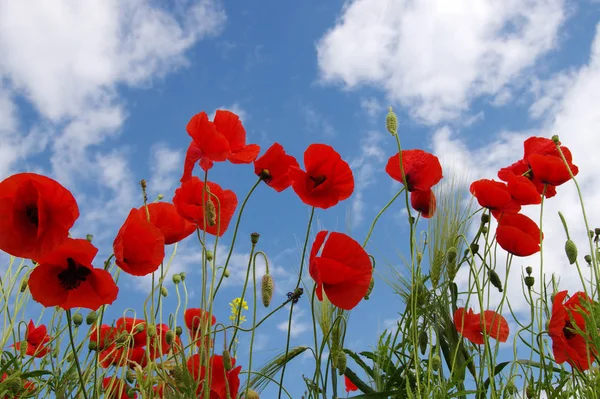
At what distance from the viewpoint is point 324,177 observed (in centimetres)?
172

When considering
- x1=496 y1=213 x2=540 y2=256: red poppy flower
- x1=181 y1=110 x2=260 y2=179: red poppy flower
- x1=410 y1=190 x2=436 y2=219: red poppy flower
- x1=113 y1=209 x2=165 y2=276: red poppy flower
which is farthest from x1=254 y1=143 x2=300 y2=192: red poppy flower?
x1=496 y1=213 x2=540 y2=256: red poppy flower

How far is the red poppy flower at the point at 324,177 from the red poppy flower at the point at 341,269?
18 centimetres

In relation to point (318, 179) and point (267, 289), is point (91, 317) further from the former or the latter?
point (318, 179)

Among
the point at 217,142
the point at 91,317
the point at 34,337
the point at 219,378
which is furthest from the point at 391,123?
the point at 34,337

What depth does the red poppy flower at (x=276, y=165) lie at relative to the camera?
1751mm

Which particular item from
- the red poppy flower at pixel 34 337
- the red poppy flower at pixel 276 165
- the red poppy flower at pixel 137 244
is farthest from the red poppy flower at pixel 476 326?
the red poppy flower at pixel 34 337

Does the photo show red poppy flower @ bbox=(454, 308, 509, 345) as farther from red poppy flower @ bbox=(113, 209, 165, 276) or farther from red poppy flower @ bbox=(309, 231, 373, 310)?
red poppy flower @ bbox=(113, 209, 165, 276)

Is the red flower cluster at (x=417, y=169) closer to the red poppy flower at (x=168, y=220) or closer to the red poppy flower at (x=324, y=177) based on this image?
the red poppy flower at (x=324, y=177)

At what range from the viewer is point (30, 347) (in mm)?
2244

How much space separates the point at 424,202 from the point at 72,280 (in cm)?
107

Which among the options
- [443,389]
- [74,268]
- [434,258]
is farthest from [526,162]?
[74,268]

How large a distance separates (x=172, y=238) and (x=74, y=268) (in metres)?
0.30

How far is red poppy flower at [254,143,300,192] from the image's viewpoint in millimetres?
1751

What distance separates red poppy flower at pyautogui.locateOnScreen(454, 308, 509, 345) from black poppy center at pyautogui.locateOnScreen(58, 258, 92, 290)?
1013mm
